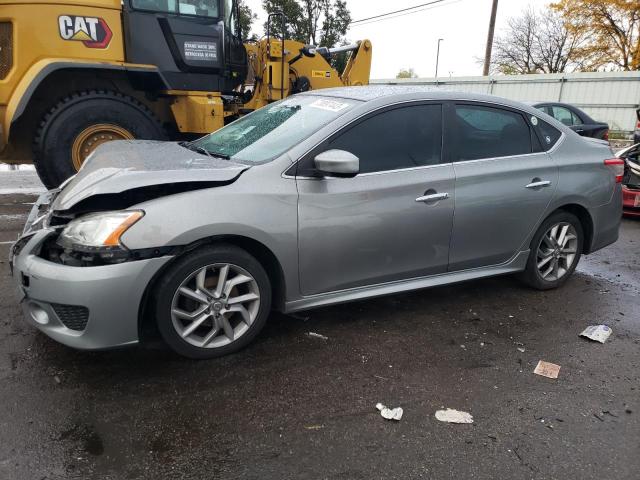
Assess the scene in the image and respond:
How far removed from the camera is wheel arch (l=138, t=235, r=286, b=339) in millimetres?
2799

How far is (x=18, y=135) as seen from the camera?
6359 millimetres

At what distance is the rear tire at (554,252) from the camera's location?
425 centimetres

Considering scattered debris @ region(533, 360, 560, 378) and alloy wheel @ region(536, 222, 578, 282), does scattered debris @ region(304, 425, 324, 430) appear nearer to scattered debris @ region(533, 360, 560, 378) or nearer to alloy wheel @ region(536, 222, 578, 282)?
scattered debris @ region(533, 360, 560, 378)

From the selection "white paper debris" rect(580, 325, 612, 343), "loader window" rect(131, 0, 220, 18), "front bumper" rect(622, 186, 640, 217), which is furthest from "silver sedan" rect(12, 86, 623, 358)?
"front bumper" rect(622, 186, 640, 217)

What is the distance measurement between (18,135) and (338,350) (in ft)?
17.9

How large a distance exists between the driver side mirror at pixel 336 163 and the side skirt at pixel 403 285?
2.69 feet

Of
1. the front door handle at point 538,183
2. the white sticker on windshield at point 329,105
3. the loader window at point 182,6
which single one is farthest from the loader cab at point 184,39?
the front door handle at point 538,183

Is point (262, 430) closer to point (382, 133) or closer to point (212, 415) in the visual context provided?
point (212, 415)

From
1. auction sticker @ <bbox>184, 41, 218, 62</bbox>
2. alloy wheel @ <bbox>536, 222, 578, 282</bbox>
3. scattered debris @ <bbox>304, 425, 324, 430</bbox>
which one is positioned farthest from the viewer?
auction sticker @ <bbox>184, 41, 218, 62</bbox>

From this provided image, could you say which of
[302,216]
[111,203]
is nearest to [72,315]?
[111,203]

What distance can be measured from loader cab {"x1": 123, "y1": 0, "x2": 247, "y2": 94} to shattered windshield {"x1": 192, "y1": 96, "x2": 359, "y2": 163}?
10.7 feet

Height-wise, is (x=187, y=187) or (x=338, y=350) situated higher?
(x=187, y=187)

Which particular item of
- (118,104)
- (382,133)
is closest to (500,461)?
(382,133)

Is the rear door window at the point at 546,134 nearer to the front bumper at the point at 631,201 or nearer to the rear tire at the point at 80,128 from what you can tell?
the front bumper at the point at 631,201
